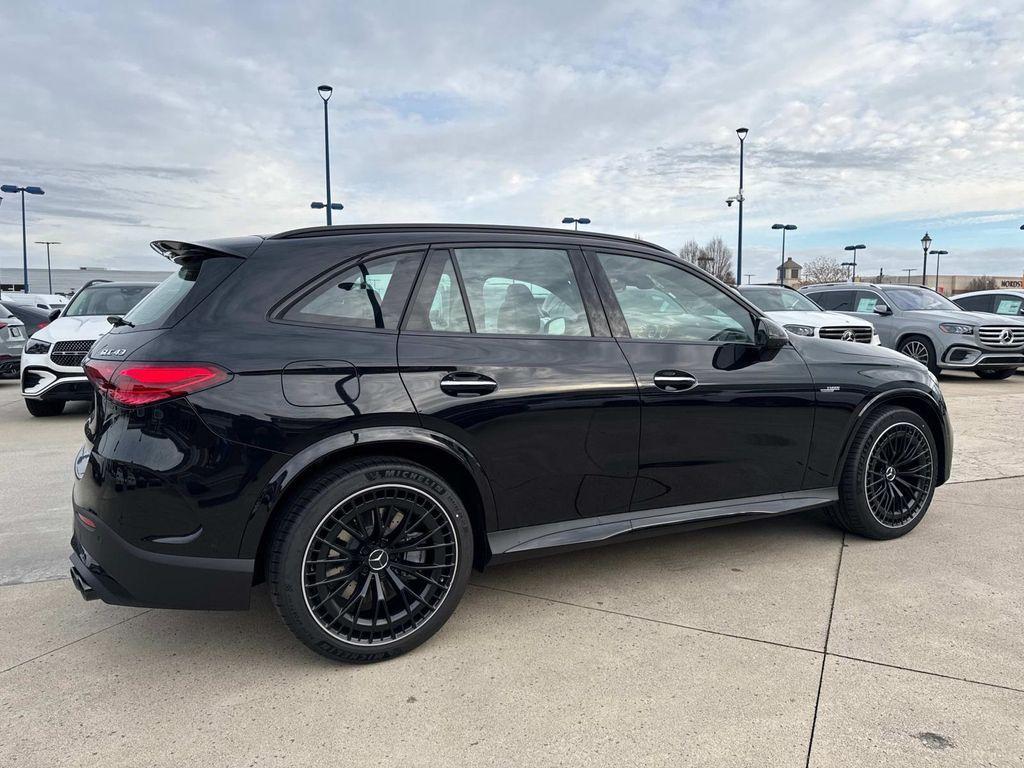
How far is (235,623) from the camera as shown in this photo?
10.3ft

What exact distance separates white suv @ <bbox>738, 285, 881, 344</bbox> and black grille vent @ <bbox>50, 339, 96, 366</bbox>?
8532 mm

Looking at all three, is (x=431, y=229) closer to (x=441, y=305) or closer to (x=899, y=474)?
(x=441, y=305)

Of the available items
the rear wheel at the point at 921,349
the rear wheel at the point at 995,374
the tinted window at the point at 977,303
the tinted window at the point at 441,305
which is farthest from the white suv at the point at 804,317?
the tinted window at the point at 441,305

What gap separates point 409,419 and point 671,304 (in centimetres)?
154

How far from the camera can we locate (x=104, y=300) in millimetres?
9156

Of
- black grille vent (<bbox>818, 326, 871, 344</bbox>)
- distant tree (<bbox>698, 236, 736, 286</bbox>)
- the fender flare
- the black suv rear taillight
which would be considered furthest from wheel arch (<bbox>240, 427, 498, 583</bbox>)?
distant tree (<bbox>698, 236, 736, 286</bbox>)

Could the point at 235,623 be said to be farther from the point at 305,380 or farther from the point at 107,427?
the point at 305,380

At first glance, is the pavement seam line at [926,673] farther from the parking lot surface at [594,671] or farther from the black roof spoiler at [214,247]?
the black roof spoiler at [214,247]

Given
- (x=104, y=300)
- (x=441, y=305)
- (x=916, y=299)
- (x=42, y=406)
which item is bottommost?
(x=42, y=406)

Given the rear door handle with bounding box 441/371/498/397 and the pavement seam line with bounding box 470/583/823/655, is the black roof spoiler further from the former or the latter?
the pavement seam line with bounding box 470/583/823/655

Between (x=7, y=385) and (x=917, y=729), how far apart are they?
13.5 m

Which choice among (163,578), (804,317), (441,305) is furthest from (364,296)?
(804,317)

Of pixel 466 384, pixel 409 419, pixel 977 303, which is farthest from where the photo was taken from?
pixel 977 303

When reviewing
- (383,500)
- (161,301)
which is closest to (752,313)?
(383,500)
